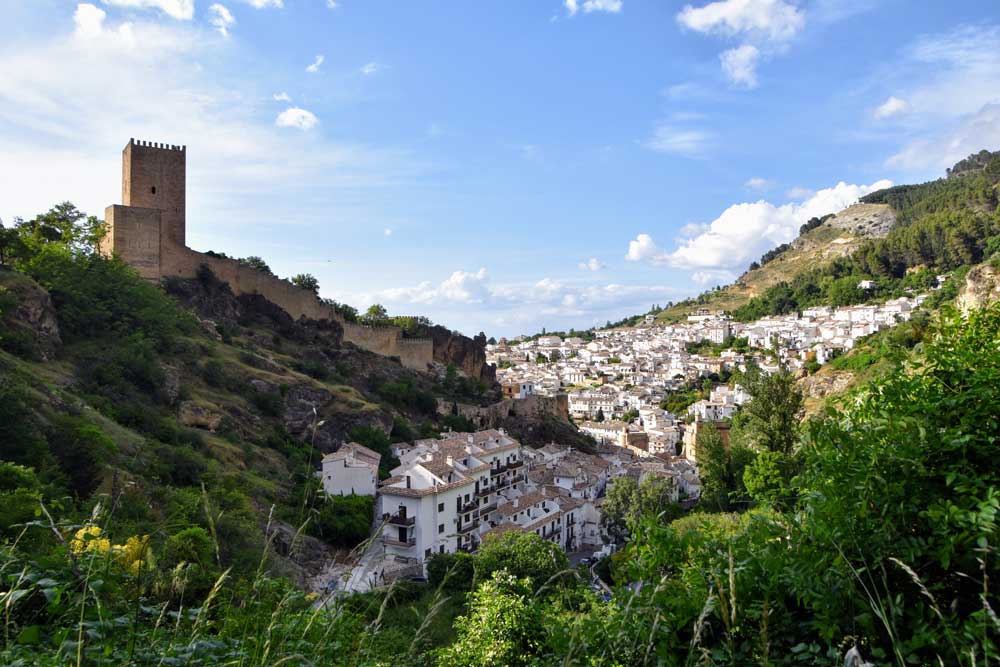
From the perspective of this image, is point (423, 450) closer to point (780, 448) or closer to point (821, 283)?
point (780, 448)

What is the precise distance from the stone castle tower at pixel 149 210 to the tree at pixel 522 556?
23.5 metres

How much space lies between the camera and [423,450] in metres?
28.5

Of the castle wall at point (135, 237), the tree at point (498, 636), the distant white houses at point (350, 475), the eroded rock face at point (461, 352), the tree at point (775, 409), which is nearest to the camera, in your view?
the tree at point (498, 636)

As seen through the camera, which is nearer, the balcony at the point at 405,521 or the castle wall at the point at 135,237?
the balcony at the point at 405,521

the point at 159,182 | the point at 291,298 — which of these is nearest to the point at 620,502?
the point at 291,298

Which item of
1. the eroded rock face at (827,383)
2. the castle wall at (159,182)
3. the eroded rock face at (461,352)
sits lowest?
the eroded rock face at (827,383)

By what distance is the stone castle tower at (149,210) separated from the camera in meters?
29.7

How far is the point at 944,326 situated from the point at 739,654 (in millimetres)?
2844

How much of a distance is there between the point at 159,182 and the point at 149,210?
6.69ft

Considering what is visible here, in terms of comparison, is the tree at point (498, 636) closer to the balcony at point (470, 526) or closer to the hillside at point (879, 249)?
the balcony at point (470, 526)

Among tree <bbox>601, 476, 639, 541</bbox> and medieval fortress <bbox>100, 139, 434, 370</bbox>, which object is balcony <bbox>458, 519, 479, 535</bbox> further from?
medieval fortress <bbox>100, 139, 434, 370</bbox>

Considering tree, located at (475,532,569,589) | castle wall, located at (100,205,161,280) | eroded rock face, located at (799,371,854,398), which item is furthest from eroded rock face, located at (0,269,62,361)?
eroded rock face, located at (799,371,854,398)

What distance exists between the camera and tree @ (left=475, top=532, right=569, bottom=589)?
16.4 m

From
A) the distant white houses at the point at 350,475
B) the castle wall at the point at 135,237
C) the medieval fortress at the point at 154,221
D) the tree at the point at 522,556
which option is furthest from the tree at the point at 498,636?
the castle wall at the point at 135,237
